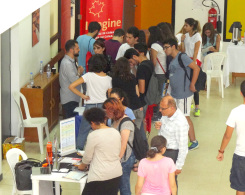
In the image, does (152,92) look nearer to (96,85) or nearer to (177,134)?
(96,85)

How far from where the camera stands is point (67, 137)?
7.36 m

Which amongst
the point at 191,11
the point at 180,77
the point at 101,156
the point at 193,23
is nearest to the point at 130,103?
the point at 180,77

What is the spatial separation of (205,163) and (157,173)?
3.27m

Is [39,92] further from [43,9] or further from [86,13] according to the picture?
[86,13]

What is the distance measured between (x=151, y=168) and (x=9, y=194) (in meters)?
2.54

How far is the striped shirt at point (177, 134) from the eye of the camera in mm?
6840

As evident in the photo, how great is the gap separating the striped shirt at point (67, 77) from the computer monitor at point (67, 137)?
244cm

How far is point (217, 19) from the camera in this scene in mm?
16797

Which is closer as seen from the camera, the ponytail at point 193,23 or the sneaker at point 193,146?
the sneaker at point 193,146

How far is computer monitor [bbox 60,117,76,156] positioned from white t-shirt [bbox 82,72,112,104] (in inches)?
53.0

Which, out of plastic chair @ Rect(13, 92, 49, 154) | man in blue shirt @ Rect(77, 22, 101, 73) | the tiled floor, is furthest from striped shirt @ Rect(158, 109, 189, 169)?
man in blue shirt @ Rect(77, 22, 101, 73)

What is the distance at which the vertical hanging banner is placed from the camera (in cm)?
1270

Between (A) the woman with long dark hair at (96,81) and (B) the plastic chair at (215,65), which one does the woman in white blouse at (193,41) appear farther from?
(A) the woman with long dark hair at (96,81)

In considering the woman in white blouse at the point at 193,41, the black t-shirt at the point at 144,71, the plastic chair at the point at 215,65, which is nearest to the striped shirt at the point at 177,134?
the black t-shirt at the point at 144,71
